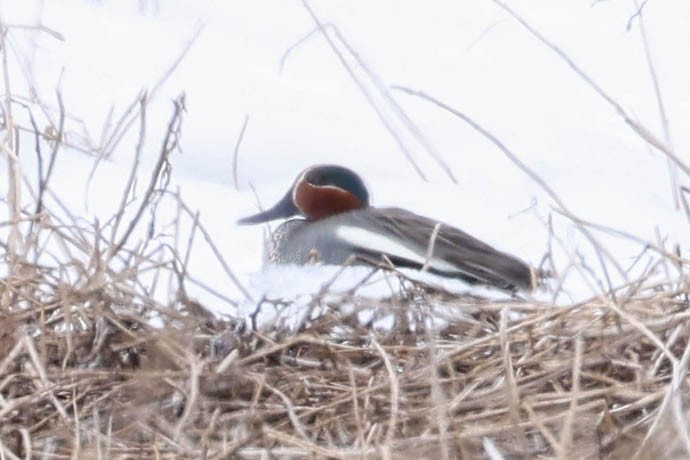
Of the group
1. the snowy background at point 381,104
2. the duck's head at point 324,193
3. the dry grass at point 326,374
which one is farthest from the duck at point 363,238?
the dry grass at point 326,374

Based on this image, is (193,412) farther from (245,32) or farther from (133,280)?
(245,32)

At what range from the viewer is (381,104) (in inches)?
227

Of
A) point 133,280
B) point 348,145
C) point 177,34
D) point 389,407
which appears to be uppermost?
point 177,34

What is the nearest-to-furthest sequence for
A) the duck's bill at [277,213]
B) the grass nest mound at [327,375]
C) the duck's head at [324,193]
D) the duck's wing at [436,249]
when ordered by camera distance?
the grass nest mound at [327,375] < the duck's wing at [436,249] < the duck's bill at [277,213] < the duck's head at [324,193]

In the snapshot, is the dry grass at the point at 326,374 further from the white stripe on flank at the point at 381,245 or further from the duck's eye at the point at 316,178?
the duck's eye at the point at 316,178

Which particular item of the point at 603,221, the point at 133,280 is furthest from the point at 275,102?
the point at 133,280

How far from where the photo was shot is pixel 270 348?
3363 mm

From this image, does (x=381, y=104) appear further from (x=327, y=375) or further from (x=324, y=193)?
(x=327, y=375)

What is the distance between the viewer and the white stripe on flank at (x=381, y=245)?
4160 mm

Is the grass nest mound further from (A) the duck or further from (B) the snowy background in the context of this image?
(B) the snowy background

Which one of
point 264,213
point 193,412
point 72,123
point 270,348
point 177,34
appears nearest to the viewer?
point 193,412

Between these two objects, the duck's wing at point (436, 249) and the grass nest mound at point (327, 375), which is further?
the duck's wing at point (436, 249)

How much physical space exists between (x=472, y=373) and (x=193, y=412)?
0.51 m

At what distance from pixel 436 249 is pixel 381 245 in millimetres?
272
